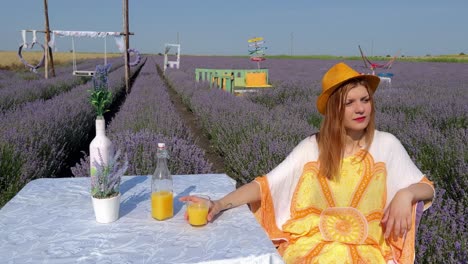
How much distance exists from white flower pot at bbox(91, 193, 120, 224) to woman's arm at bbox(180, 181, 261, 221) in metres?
0.24

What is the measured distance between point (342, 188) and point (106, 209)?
964 millimetres

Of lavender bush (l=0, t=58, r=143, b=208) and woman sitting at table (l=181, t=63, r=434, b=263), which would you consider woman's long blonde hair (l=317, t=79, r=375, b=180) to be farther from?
lavender bush (l=0, t=58, r=143, b=208)

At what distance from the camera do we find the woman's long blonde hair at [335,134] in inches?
68.0

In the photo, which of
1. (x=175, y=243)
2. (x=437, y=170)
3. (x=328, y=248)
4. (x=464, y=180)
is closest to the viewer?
(x=175, y=243)

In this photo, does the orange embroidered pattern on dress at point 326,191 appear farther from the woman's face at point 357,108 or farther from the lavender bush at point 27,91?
the lavender bush at point 27,91

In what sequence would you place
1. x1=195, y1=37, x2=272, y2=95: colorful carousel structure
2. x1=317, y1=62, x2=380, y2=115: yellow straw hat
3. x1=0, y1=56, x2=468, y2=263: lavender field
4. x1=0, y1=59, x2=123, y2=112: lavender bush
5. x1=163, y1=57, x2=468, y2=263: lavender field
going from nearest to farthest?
x1=317, y1=62, x2=380, y2=115: yellow straw hat → x1=163, y1=57, x2=468, y2=263: lavender field → x1=0, y1=56, x2=468, y2=263: lavender field → x1=0, y1=59, x2=123, y2=112: lavender bush → x1=195, y1=37, x2=272, y2=95: colorful carousel structure

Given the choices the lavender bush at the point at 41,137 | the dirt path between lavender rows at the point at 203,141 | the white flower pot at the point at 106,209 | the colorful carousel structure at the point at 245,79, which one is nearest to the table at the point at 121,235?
the white flower pot at the point at 106,209

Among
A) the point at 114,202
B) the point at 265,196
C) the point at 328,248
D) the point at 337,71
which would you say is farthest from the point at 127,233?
the point at 337,71

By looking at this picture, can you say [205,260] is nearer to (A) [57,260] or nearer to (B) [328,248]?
(A) [57,260]

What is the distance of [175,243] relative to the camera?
1.33m

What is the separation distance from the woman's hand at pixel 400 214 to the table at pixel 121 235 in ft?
1.70

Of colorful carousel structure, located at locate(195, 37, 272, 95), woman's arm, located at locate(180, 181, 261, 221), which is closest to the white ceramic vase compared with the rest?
woman's arm, located at locate(180, 181, 261, 221)

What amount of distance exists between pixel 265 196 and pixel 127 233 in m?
0.66

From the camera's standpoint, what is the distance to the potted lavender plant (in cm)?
144
